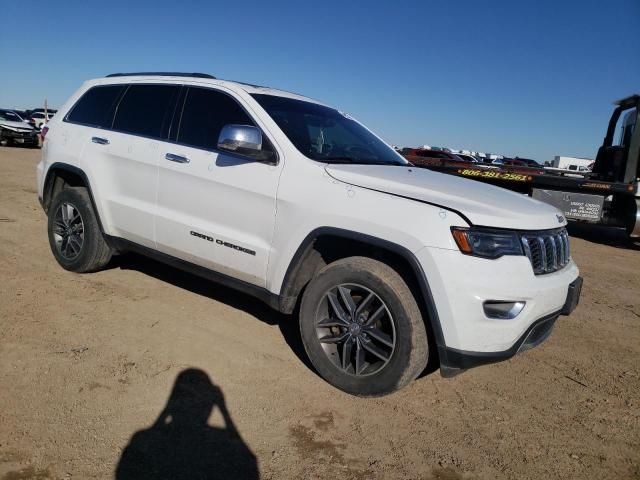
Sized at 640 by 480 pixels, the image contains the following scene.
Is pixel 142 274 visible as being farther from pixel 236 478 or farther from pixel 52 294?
pixel 236 478

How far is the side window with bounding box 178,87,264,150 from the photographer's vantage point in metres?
3.82

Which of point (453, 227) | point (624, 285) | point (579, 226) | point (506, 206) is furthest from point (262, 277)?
point (579, 226)

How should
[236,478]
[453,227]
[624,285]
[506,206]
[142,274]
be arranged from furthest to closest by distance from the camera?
[624,285] < [142,274] < [506,206] < [453,227] < [236,478]

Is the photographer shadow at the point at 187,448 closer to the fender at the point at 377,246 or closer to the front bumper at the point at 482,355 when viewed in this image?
the fender at the point at 377,246

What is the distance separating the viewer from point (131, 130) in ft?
14.4

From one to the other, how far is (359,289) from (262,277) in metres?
0.76

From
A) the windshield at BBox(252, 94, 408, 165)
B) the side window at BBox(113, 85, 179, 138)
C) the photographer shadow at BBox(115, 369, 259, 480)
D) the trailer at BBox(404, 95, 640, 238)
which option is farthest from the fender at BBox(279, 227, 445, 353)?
the trailer at BBox(404, 95, 640, 238)

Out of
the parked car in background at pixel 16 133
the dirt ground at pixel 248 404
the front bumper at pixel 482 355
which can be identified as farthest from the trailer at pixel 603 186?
the parked car in background at pixel 16 133

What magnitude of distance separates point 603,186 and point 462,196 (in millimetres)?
7754

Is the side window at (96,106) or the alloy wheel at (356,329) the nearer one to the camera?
the alloy wheel at (356,329)

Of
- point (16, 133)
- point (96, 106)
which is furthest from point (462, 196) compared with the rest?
point (16, 133)

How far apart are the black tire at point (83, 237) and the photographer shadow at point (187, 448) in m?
2.24

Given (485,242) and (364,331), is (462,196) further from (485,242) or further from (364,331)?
(364,331)

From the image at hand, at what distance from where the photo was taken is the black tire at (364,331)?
9.48ft
